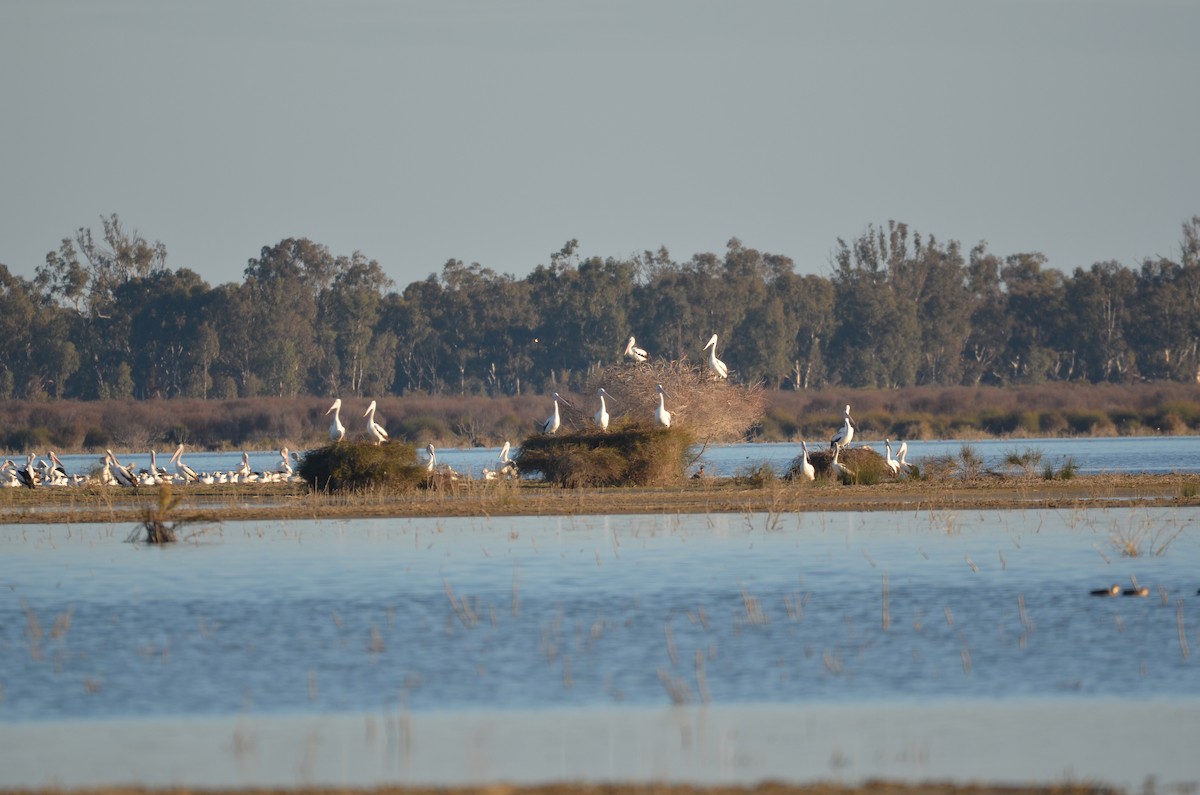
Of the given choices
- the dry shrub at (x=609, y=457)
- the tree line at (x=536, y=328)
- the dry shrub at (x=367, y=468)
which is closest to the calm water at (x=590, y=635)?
the dry shrub at (x=367, y=468)

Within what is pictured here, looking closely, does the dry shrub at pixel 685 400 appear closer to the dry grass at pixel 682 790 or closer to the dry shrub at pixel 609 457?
the dry shrub at pixel 609 457

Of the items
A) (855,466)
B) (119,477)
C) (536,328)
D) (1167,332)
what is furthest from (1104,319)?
(119,477)

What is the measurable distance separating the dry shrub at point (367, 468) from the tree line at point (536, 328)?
54.4 m

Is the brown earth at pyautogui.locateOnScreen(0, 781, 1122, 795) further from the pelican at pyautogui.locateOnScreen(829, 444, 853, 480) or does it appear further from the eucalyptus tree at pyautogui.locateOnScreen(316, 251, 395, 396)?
the eucalyptus tree at pyautogui.locateOnScreen(316, 251, 395, 396)

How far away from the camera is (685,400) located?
119ft

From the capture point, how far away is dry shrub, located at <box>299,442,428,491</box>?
30469mm

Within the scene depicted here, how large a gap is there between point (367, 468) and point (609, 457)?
4.25 meters

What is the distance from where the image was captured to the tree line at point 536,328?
290ft

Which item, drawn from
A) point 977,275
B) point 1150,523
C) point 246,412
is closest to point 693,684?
point 1150,523


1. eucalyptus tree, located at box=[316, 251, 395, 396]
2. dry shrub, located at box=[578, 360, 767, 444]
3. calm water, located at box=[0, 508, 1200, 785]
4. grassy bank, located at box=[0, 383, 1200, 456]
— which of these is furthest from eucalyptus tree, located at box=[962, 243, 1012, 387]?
calm water, located at box=[0, 508, 1200, 785]

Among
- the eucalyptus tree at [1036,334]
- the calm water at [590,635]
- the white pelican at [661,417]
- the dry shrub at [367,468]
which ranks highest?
the eucalyptus tree at [1036,334]

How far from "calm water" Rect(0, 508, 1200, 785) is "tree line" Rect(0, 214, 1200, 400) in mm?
65204

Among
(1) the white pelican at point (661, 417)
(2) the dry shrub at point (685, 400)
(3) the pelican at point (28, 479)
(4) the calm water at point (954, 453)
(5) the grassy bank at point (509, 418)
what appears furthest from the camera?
(5) the grassy bank at point (509, 418)

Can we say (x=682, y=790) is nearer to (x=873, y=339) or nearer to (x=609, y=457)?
(x=609, y=457)
